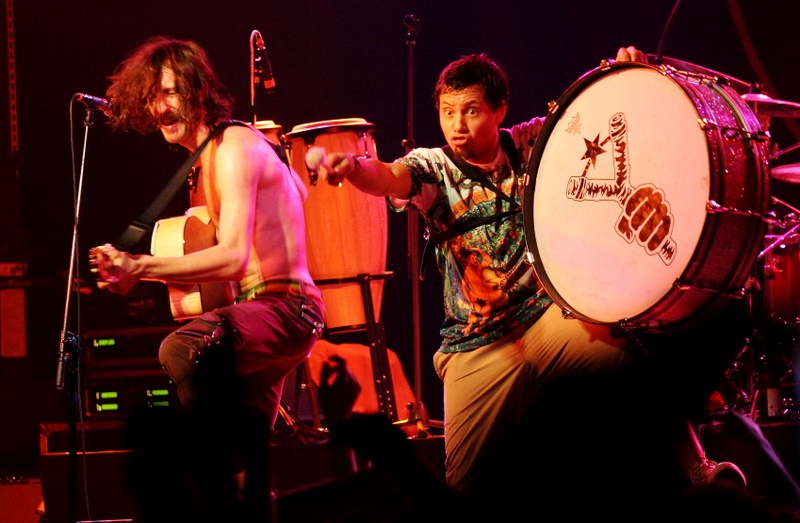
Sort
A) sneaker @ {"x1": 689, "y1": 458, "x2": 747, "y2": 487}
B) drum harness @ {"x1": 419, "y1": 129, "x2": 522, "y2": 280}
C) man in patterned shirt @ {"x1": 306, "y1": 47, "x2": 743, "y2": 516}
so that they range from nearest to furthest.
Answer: man in patterned shirt @ {"x1": 306, "y1": 47, "x2": 743, "y2": 516} → drum harness @ {"x1": 419, "y1": 129, "x2": 522, "y2": 280} → sneaker @ {"x1": 689, "y1": 458, "x2": 747, "y2": 487}

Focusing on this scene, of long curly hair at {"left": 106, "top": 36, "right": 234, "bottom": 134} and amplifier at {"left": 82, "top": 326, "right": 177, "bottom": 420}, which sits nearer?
long curly hair at {"left": 106, "top": 36, "right": 234, "bottom": 134}

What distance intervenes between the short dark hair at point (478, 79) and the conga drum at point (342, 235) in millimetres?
1797

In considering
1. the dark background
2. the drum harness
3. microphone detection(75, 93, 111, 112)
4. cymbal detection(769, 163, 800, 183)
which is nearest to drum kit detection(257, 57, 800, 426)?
the drum harness

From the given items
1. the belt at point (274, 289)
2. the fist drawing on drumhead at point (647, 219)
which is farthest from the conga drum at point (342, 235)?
the fist drawing on drumhead at point (647, 219)

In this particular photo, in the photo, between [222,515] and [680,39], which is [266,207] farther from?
[680,39]

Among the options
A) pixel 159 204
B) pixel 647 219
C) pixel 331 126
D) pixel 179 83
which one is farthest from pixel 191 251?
pixel 647 219

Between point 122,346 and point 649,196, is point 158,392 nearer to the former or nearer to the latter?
point 122,346

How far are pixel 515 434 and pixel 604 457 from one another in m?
0.19

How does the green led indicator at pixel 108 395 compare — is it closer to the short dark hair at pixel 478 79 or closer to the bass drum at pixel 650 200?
the short dark hair at pixel 478 79

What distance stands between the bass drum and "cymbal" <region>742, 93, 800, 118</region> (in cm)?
89

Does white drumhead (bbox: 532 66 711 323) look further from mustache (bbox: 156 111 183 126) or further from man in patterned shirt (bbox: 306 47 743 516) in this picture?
mustache (bbox: 156 111 183 126)

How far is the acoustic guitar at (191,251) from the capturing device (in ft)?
12.6

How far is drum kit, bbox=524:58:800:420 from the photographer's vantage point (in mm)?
2629

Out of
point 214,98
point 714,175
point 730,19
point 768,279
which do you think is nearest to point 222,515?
point 714,175
